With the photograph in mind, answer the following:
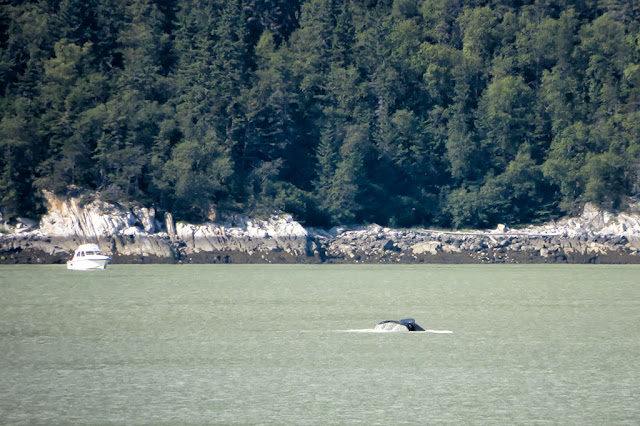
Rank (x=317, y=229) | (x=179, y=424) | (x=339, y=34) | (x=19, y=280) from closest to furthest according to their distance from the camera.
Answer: (x=179, y=424)
(x=19, y=280)
(x=317, y=229)
(x=339, y=34)

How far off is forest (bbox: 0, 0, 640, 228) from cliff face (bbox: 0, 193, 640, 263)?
2.48m

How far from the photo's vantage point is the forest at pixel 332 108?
97.0m

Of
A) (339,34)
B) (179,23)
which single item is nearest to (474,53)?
(339,34)

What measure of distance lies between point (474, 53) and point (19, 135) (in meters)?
51.9

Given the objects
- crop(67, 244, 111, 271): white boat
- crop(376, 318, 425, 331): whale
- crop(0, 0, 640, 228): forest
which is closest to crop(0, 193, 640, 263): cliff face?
crop(0, 0, 640, 228): forest

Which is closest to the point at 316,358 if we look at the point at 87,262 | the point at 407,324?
the point at 407,324

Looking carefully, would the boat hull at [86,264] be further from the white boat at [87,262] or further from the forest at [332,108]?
the forest at [332,108]

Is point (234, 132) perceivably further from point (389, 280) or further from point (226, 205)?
point (389, 280)

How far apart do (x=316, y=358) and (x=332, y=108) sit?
8532cm

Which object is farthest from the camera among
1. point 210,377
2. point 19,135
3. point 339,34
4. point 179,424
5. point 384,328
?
point 339,34

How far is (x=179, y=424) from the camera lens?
17.3 metres

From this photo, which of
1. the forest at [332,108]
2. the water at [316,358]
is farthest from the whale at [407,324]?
the forest at [332,108]

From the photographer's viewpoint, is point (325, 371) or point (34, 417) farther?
point (325, 371)

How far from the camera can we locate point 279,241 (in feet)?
306
